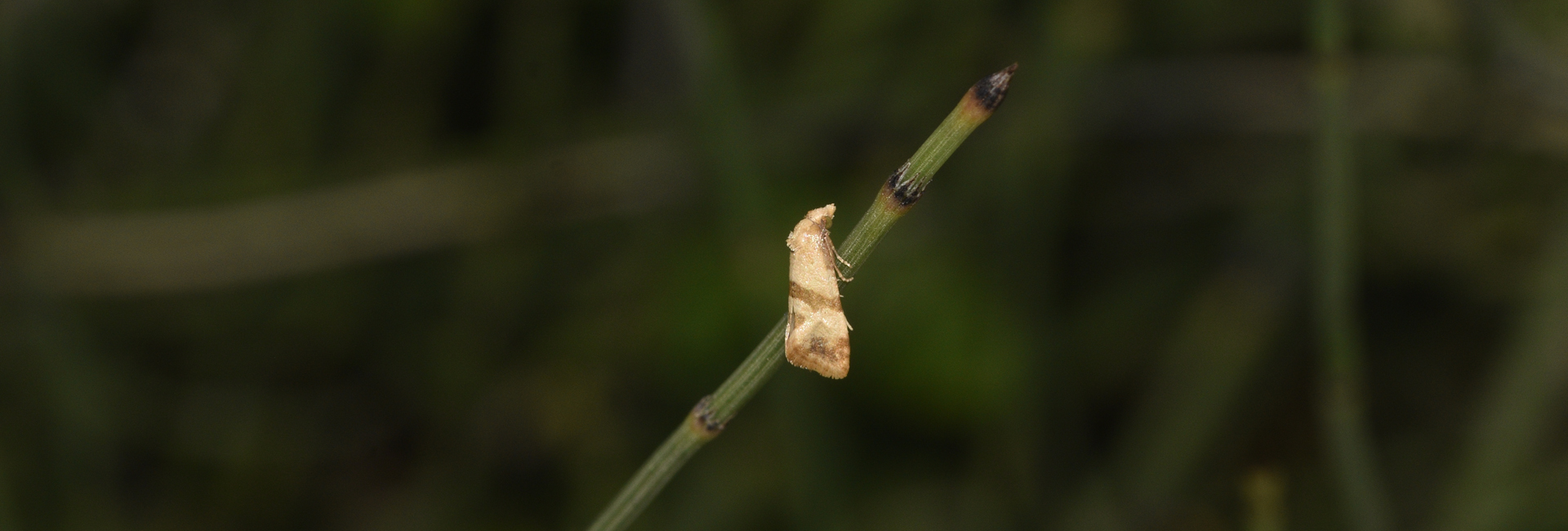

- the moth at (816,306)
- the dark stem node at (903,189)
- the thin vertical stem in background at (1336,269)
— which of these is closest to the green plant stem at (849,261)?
the dark stem node at (903,189)

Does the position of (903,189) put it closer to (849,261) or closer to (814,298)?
(849,261)

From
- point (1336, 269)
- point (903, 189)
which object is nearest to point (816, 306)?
point (903, 189)

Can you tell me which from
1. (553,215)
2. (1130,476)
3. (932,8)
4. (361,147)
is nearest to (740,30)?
(932,8)

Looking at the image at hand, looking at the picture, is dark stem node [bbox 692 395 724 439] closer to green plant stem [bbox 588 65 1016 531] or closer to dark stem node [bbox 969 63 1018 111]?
green plant stem [bbox 588 65 1016 531]

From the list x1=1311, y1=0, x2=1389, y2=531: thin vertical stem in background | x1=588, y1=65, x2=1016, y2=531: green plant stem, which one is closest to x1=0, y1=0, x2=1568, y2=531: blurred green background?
x1=1311, y1=0, x2=1389, y2=531: thin vertical stem in background

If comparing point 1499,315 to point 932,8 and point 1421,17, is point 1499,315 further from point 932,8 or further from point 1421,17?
point 932,8
